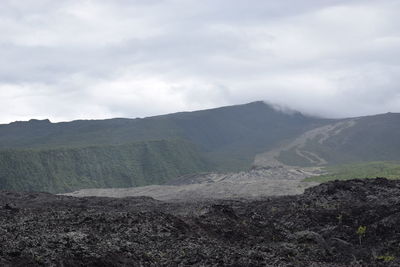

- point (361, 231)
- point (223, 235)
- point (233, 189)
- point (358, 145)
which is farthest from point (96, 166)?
point (361, 231)

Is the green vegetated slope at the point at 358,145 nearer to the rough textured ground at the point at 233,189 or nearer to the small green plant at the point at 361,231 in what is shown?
the rough textured ground at the point at 233,189

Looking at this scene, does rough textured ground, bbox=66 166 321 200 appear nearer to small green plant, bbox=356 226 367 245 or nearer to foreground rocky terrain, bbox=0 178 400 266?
foreground rocky terrain, bbox=0 178 400 266

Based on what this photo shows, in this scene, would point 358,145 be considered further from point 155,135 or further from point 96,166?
point 96,166

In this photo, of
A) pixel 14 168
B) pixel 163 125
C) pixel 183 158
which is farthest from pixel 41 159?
pixel 163 125

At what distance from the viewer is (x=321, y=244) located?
23672mm

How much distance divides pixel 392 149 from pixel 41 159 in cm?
9814

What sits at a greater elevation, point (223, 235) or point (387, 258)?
point (223, 235)

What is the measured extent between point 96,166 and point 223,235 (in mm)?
89219

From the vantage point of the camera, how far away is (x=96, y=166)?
4397 inches

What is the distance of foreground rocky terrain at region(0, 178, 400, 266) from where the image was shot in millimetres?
18766

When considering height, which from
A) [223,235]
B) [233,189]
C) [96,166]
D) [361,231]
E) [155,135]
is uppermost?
[155,135]

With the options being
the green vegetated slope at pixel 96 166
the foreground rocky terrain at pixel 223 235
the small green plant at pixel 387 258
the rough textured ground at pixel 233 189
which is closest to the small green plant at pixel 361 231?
the foreground rocky terrain at pixel 223 235

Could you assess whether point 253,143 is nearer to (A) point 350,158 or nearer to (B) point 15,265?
(A) point 350,158

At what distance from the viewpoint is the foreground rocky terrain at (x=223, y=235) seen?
18.8 meters
